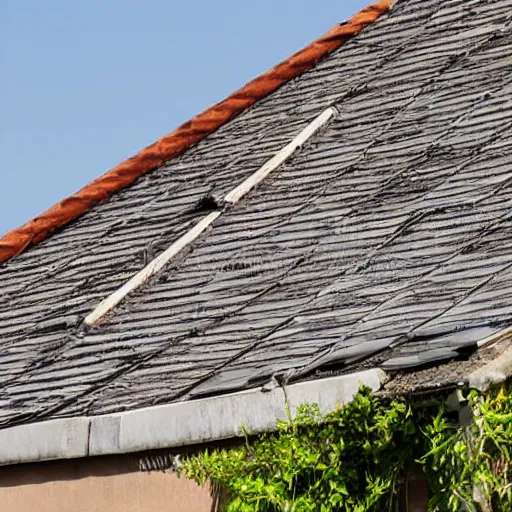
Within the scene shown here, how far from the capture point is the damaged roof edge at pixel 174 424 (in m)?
5.06

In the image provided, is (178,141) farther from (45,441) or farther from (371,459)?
(371,459)

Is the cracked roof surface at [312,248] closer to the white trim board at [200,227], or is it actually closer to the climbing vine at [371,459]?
the white trim board at [200,227]

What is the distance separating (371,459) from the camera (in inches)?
194

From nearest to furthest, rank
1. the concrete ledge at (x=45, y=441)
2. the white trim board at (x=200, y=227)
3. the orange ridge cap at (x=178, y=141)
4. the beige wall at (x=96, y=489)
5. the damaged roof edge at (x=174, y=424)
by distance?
the damaged roof edge at (x=174, y=424) < the beige wall at (x=96, y=489) < the concrete ledge at (x=45, y=441) < the white trim board at (x=200, y=227) < the orange ridge cap at (x=178, y=141)

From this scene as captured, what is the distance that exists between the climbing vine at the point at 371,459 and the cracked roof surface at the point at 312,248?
213 mm

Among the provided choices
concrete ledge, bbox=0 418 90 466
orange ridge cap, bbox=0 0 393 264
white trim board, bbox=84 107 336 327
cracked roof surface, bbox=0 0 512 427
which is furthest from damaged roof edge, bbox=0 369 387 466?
orange ridge cap, bbox=0 0 393 264

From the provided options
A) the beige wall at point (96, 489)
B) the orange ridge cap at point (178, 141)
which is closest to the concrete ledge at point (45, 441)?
the beige wall at point (96, 489)

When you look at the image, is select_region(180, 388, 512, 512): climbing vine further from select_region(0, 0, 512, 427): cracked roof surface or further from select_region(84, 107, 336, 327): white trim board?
select_region(84, 107, 336, 327): white trim board

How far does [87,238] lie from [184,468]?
314 centimetres

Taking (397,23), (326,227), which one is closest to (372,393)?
(326,227)

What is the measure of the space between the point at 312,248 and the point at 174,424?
1.40m

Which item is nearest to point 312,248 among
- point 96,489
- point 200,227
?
point 200,227

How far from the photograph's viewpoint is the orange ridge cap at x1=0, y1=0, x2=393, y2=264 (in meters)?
8.96

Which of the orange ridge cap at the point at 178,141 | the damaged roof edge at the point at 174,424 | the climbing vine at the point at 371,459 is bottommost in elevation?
the climbing vine at the point at 371,459
